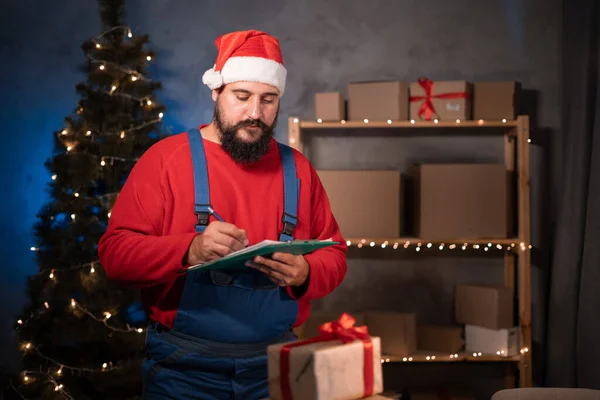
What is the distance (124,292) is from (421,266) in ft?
5.21

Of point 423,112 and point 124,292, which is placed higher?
point 423,112

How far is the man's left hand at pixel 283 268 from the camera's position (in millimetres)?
1625

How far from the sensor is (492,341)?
11.7 ft

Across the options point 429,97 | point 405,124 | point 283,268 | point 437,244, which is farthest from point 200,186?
point 437,244

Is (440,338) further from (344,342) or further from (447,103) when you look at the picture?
(344,342)

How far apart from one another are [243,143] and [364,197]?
1.72m

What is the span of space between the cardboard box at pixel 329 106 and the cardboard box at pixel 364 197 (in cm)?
29

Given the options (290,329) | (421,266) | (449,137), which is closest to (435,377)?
(421,266)

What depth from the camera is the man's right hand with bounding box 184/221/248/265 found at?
1.59m

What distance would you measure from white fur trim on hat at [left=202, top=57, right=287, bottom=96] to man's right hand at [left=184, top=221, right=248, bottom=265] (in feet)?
1.71

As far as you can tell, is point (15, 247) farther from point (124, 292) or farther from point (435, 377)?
point (435, 377)

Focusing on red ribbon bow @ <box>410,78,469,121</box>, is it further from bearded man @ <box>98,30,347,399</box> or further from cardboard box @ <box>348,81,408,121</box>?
bearded man @ <box>98,30,347,399</box>

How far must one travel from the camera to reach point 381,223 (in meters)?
3.56

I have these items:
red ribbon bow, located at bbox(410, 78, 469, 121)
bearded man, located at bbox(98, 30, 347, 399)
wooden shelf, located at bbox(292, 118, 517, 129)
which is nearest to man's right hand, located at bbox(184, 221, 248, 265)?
bearded man, located at bbox(98, 30, 347, 399)
